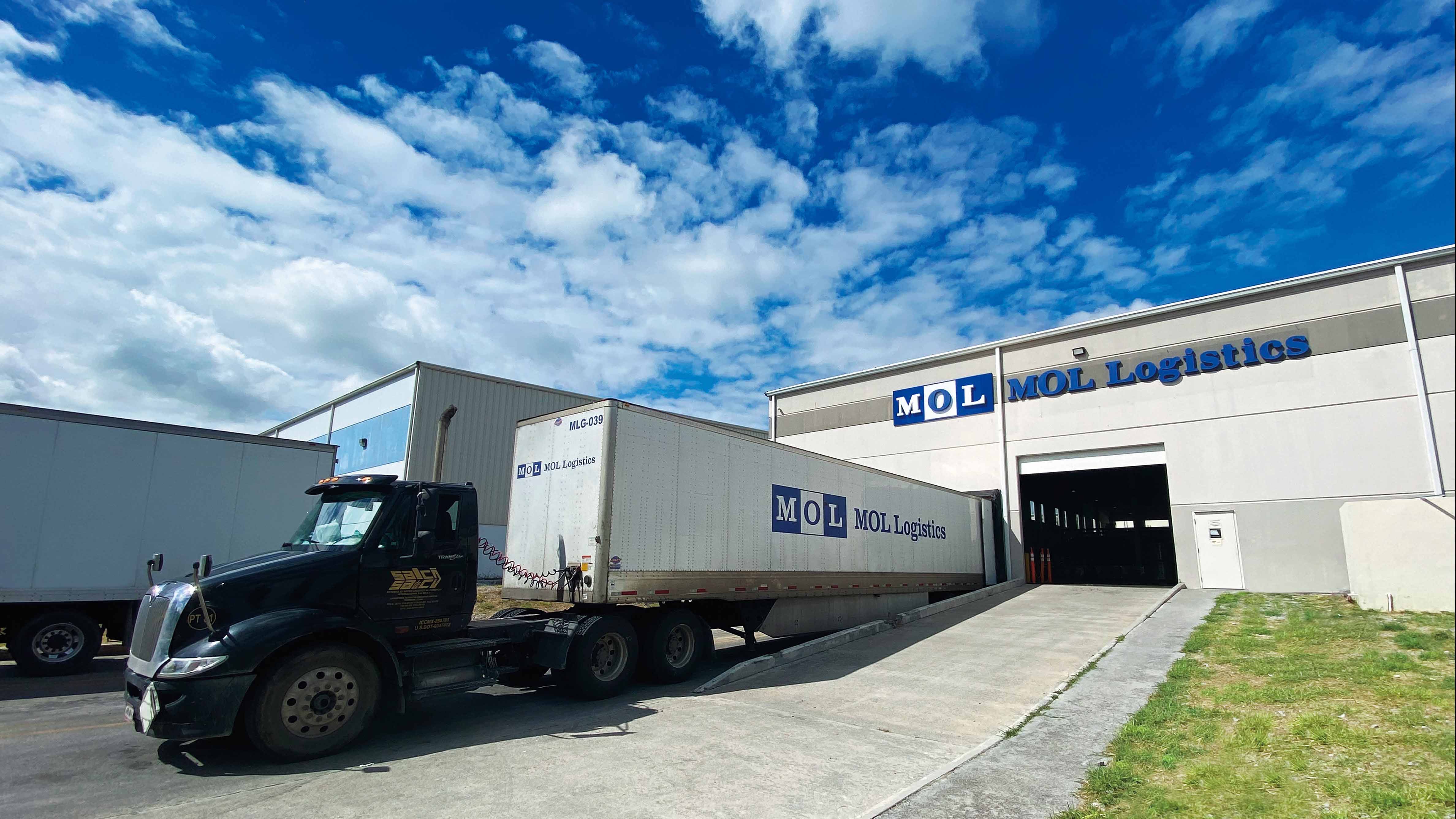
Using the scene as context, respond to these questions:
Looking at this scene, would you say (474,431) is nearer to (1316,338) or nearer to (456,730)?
(456,730)

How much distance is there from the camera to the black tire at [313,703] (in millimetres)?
7094

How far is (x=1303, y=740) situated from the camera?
6.16m

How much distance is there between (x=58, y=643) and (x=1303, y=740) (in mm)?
16208

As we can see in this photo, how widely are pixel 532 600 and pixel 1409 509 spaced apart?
993cm

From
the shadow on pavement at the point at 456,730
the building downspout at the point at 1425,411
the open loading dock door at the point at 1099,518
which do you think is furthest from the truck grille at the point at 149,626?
the open loading dock door at the point at 1099,518

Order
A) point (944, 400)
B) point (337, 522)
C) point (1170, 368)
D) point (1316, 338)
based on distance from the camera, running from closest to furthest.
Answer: point (337, 522)
point (1316, 338)
point (1170, 368)
point (944, 400)

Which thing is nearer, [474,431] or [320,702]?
[320,702]

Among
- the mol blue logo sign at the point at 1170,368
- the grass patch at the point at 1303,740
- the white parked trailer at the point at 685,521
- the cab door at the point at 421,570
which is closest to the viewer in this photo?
the grass patch at the point at 1303,740

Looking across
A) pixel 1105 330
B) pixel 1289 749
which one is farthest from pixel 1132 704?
pixel 1105 330

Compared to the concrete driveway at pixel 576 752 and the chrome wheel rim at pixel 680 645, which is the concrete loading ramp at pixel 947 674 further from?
the chrome wheel rim at pixel 680 645

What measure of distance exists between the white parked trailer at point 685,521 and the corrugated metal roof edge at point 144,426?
18.5 ft

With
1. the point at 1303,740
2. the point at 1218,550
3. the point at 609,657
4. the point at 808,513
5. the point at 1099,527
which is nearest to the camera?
the point at 1303,740

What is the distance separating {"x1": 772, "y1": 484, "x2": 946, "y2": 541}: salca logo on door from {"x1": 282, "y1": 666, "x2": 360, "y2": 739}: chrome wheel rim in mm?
7102

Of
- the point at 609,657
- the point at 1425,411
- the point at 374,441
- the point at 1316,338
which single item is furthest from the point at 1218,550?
the point at 374,441
